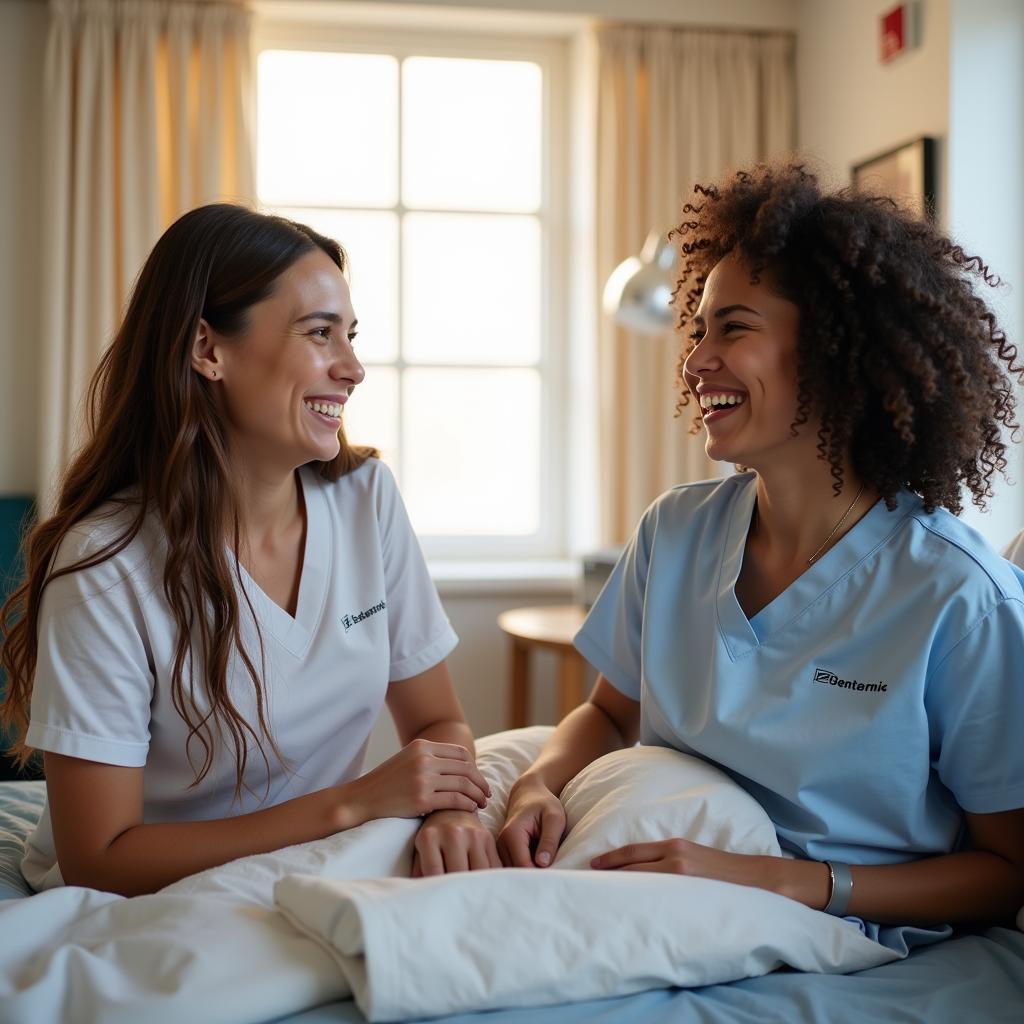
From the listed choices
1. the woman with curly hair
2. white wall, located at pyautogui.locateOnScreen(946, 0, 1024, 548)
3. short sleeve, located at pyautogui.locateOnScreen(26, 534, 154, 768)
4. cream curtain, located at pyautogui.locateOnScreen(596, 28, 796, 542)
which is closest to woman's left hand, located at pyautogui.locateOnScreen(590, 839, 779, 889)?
the woman with curly hair

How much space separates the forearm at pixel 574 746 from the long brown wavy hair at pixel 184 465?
1.13ft

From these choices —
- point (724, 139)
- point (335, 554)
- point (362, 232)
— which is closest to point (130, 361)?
point (335, 554)

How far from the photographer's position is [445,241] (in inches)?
154

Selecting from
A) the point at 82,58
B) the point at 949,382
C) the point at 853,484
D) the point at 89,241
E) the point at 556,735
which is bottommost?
the point at 556,735

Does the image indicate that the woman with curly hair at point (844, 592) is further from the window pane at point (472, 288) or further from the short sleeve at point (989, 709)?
the window pane at point (472, 288)

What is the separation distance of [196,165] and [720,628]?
2.73 m

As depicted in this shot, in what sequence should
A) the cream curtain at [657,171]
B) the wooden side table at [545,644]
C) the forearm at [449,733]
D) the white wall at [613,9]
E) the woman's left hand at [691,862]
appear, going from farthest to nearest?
the cream curtain at [657,171], the white wall at [613,9], the wooden side table at [545,644], the forearm at [449,733], the woman's left hand at [691,862]

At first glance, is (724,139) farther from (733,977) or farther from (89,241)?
(733,977)

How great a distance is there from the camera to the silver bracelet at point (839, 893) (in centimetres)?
124

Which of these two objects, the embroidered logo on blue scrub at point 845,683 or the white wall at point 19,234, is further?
the white wall at point 19,234

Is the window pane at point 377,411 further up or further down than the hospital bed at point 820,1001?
further up

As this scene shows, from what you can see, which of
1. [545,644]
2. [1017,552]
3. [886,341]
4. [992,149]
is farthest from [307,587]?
[992,149]

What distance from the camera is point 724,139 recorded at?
3.80 metres

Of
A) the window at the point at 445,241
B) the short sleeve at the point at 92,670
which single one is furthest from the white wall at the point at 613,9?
the short sleeve at the point at 92,670
